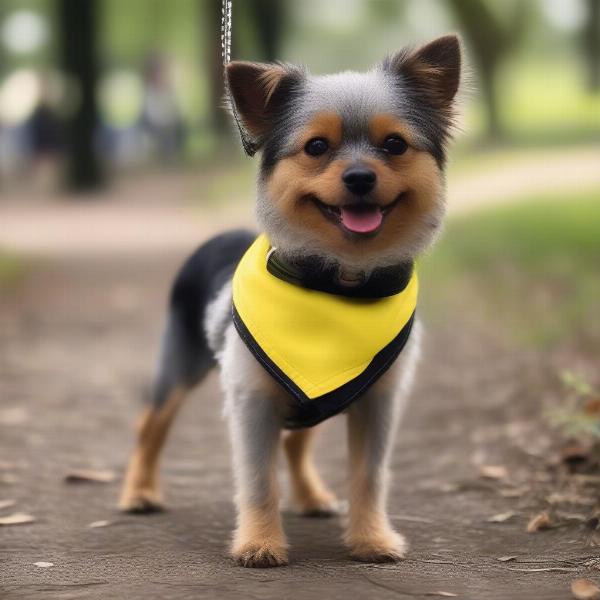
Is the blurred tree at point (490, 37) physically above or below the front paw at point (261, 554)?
above

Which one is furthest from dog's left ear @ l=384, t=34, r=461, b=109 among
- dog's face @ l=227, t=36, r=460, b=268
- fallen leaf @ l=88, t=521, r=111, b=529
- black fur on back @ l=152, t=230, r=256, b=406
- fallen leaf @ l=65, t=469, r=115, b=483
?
fallen leaf @ l=65, t=469, r=115, b=483

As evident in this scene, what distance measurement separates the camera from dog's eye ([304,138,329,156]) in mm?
4460

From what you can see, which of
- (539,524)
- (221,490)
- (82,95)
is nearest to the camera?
(539,524)

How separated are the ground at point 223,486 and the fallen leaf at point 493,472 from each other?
0.01 meters

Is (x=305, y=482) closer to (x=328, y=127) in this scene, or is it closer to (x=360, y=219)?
(x=360, y=219)

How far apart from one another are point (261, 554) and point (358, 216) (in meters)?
1.36

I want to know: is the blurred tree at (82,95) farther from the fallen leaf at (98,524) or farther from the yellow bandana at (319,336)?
the yellow bandana at (319,336)

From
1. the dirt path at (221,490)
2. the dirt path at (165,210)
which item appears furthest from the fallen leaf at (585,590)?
the dirt path at (165,210)

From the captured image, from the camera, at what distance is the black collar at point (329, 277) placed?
15.6ft

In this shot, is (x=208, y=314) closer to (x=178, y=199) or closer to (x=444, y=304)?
(x=444, y=304)

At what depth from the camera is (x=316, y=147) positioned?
447 centimetres

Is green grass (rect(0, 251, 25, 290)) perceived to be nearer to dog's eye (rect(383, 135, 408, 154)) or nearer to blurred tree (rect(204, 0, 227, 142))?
dog's eye (rect(383, 135, 408, 154))

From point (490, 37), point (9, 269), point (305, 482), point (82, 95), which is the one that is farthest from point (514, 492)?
point (490, 37)

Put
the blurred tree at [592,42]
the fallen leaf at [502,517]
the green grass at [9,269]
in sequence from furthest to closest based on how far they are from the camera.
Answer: the blurred tree at [592,42] < the green grass at [9,269] < the fallen leaf at [502,517]
